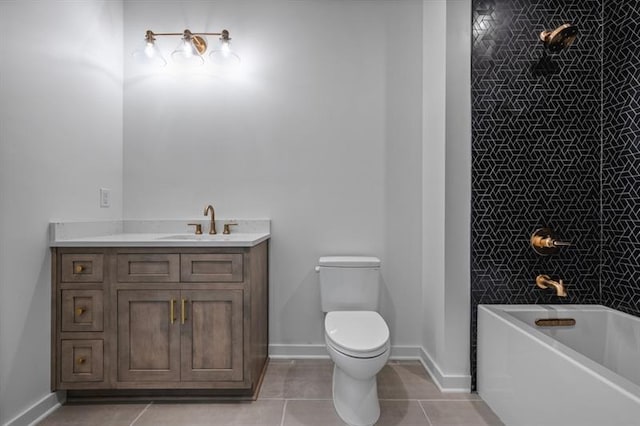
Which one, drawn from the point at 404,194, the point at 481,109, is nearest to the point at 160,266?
the point at 404,194

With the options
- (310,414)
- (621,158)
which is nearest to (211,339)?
(310,414)

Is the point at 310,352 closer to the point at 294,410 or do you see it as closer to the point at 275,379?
the point at 275,379

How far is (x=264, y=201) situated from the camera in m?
2.38

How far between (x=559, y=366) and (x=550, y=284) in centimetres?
68

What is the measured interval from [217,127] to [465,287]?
189cm

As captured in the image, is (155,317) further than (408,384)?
No

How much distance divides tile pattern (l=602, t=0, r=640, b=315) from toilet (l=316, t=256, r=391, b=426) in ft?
4.13

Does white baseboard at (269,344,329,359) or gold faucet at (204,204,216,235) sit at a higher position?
gold faucet at (204,204,216,235)

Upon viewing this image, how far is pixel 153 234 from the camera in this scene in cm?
234

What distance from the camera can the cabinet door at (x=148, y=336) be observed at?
1.76 m

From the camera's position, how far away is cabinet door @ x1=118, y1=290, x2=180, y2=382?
1.76 meters

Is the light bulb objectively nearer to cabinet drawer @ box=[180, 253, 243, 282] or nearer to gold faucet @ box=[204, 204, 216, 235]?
gold faucet @ box=[204, 204, 216, 235]

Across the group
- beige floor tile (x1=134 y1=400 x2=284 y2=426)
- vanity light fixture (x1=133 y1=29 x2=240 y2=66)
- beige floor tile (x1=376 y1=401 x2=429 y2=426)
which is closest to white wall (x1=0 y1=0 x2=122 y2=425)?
vanity light fixture (x1=133 y1=29 x2=240 y2=66)

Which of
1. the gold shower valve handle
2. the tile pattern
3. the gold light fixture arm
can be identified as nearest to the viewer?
the tile pattern
